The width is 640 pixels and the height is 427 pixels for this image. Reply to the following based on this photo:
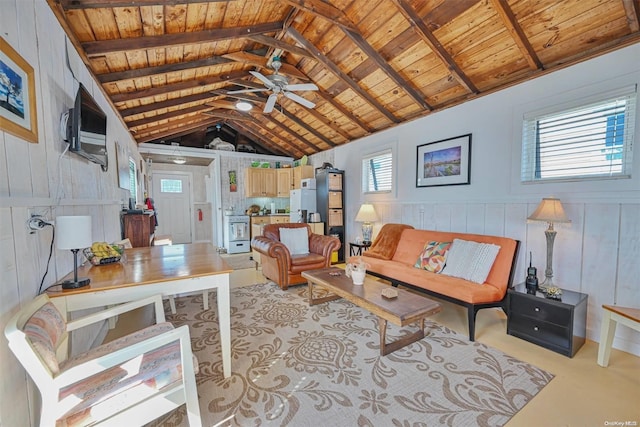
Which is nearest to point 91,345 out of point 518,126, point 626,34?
point 518,126

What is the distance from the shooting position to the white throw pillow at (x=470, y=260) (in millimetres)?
2746

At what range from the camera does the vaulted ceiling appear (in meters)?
2.24

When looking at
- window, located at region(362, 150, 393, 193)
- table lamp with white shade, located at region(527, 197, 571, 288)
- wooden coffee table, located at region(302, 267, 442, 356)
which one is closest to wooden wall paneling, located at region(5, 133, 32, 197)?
wooden coffee table, located at region(302, 267, 442, 356)

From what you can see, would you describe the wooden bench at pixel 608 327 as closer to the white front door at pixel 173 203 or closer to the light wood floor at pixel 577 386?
the light wood floor at pixel 577 386

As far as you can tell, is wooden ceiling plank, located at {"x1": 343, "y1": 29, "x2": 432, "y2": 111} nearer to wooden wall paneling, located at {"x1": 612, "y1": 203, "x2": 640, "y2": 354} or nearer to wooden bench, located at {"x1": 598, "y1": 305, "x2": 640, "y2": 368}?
wooden wall paneling, located at {"x1": 612, "y1": 203, "x2": 640, "y2": 354}

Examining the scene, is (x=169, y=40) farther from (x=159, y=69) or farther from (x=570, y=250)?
(x=570, y=250)

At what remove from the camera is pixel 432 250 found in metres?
3.28

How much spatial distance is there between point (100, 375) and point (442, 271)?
10.0ft

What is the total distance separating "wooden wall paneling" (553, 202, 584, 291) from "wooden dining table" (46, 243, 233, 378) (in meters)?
3.15

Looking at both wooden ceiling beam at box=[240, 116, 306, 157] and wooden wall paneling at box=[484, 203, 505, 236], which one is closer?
wooden wall paneling at box=[484, 203, 505, 236]

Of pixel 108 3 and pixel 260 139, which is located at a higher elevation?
pixel 260 139

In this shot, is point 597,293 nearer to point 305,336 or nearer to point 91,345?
point 305,336

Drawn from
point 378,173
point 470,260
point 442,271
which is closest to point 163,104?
point 378,173

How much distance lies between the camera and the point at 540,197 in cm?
277
